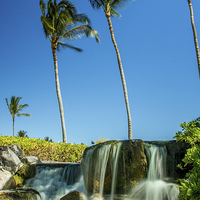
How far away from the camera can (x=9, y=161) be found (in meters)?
8.62

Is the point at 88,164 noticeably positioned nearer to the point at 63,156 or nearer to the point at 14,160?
the point at 14,160

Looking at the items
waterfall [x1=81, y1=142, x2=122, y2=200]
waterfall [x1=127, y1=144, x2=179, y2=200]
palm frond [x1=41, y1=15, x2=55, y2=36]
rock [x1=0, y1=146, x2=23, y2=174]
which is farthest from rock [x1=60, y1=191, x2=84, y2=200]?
palm frond [x1=41, y1=15, x2=55, y2=36]

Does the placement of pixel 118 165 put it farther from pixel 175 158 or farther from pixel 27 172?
pixel 27 172

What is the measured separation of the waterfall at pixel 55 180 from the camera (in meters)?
7.91

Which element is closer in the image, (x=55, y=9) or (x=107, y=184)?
(x=107, y=184)

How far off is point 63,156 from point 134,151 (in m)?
7.28

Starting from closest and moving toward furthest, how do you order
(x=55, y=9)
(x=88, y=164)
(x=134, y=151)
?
(x=134, y=151)
(x=88, y=164)
(x=55, y=9)

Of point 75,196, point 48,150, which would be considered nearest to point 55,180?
point 75,196

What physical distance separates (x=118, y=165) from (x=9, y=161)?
4975mm

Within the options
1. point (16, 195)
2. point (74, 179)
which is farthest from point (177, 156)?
point (16, 195)

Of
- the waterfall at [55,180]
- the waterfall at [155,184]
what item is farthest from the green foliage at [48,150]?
the waterfall at [155,184]

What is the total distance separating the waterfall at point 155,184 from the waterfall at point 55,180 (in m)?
2.77

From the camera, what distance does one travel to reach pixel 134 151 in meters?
6.22

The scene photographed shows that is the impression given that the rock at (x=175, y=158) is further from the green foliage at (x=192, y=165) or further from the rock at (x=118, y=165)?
the green foliage at (x=192, y=165)
